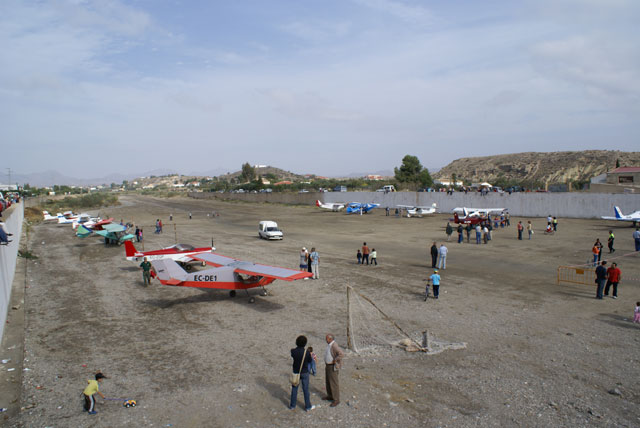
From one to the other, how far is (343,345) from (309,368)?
3807mm

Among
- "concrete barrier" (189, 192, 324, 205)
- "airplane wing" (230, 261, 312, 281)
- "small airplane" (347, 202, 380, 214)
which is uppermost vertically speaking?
"concrete barrier" (189, 192, 324, 205)

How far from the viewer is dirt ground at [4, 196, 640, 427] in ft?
26.3

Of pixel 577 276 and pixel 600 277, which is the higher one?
pixel 600 277

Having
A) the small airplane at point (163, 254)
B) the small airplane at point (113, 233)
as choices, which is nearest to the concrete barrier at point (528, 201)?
the small airplane at point (163, 254)

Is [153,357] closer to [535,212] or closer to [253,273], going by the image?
[253,273]

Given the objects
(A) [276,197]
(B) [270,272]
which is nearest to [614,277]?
(B) [270,272]

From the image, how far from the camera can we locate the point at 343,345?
11.4m

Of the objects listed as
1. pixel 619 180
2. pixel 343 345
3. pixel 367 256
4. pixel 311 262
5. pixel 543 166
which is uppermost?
pixel 543 166

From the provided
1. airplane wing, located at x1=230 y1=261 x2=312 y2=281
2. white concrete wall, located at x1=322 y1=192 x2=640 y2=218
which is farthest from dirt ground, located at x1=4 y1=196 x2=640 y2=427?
white concrete wall, located at x1=322 y1=192 x2=640 y2=218

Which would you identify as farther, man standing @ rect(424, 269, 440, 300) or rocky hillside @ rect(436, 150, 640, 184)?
rocky hillside @ rect(436, 150, 640, 184)

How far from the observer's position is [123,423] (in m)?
7.80

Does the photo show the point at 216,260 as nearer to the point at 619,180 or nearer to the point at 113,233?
the point at 113,233

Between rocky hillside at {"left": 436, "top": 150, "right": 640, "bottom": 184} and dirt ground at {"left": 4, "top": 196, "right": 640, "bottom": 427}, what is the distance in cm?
9120

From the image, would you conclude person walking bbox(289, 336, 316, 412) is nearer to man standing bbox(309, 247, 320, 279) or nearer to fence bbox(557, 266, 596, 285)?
man standing bbox(309, 247, 320, 279)
